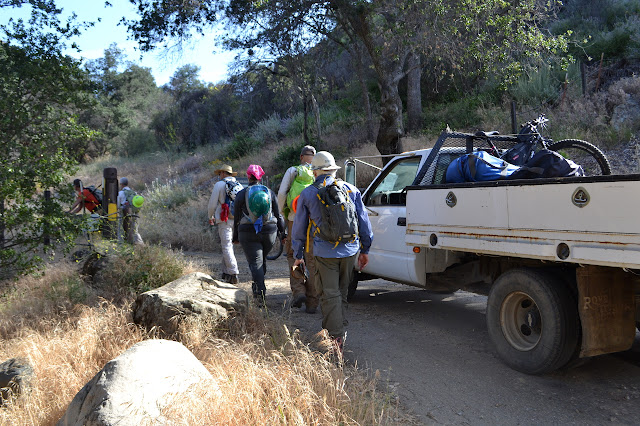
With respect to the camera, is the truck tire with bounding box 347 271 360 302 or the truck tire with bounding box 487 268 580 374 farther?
the truck tire with bounding box 347 271 360 302

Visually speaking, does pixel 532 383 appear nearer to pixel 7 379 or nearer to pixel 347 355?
pixel 347 355

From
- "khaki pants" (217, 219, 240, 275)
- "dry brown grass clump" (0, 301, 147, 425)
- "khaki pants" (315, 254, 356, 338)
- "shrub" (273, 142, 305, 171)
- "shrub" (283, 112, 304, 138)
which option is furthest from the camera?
"shrub" (283, 112, 304, 138)

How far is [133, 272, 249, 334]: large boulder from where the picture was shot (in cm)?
568

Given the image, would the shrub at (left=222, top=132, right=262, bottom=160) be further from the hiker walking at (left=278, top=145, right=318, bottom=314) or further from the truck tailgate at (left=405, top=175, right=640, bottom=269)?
the truck tailgate at (left=405, top=175, right=640, bottom=269)

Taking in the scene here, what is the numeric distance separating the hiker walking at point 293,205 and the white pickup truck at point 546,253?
1492mm

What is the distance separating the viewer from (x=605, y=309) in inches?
173

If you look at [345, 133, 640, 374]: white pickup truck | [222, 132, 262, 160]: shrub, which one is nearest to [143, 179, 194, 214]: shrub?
[222, 132, 262, 160]: shrub

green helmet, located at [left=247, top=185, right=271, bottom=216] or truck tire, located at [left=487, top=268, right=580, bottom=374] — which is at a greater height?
green helmet, located at [left=247, top=185, right=271, bottom=216]

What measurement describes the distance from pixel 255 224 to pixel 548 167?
3600mm

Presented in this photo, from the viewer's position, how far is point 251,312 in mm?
6121

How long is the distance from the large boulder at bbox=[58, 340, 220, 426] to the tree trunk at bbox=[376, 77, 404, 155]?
10.1m

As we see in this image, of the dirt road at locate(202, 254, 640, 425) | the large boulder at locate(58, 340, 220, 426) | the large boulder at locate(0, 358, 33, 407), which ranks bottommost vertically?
the dirt road at locate(202, 254, 640, 425)

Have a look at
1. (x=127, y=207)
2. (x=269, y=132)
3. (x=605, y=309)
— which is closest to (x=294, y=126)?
(x=269, y=132)

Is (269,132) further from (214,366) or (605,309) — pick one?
(605,309)
